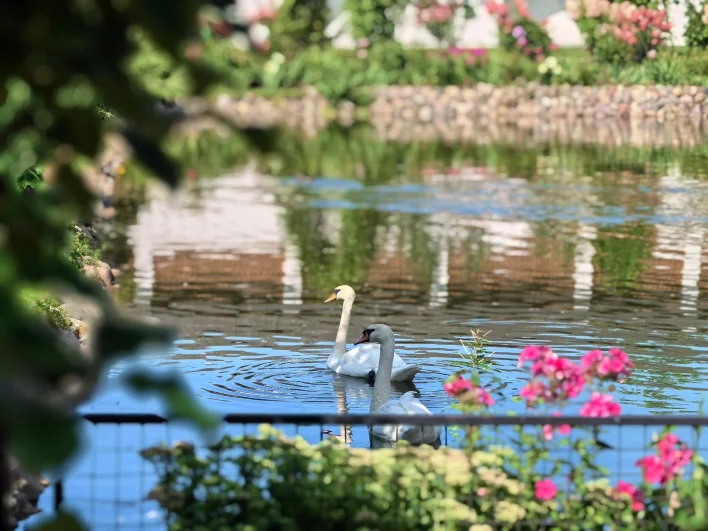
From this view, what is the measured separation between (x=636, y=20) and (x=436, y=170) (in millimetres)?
15187

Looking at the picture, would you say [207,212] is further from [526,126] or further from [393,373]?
[526,126]

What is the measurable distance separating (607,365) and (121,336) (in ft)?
9.34

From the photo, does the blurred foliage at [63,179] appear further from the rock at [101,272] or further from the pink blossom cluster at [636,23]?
the pink blossom cluster at [636,23]

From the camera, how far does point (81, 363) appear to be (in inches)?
111

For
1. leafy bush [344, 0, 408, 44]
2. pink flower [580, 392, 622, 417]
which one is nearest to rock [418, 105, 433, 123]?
leafy bush [344, 0, 408, 44]

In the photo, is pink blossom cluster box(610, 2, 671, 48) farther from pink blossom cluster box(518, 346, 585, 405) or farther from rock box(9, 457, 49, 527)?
pink blossom cluster box(518, 346, 585, 405)

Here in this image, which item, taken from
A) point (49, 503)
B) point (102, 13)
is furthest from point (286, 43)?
point (102, 13)

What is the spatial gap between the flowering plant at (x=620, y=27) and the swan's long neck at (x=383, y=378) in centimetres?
3028

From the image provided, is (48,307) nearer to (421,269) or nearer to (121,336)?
(421,269)

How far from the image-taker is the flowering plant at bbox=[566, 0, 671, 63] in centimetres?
3747

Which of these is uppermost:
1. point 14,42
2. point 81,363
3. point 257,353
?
point 14,42

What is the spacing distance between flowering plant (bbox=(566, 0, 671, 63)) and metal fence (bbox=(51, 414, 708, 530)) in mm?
30442

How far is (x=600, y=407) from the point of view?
5211 millimetres

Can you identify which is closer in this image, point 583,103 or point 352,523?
point 352,523
